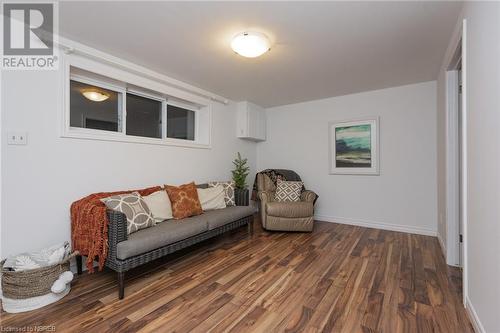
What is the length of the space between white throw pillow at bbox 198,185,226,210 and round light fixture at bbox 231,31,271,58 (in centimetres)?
184

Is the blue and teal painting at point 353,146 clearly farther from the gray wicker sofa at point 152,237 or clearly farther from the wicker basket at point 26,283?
the wicker basket at point 26,283

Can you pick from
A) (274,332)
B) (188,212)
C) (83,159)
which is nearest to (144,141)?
(83,159)

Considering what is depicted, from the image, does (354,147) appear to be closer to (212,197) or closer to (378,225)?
(378,225)

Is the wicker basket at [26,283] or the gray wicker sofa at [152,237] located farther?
the gray wicker sofa at [152,237]

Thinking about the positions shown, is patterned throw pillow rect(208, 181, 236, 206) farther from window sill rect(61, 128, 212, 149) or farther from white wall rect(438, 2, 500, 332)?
white wall rect(438, 2, 500, 332)

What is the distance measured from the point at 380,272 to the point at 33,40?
390 centimetres

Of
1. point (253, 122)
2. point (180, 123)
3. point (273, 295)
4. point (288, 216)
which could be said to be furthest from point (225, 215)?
point (253, 122)

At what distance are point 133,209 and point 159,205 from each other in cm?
38

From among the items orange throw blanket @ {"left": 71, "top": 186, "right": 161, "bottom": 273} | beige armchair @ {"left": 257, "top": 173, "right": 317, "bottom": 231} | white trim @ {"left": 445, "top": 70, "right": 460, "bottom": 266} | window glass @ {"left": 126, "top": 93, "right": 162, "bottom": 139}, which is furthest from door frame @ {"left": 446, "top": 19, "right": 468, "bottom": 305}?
window glass @ {"left": 126, "top": 93, "right": 162, "bottom": 139}

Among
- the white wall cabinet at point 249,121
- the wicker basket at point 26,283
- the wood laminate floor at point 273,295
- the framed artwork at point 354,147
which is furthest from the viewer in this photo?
the white wall cabinet at point 249,121

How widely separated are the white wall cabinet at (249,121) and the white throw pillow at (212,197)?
148 centimetres

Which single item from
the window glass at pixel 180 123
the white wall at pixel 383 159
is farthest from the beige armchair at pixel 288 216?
the window glass at pixel 180 123

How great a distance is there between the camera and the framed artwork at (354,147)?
3770 millimetres

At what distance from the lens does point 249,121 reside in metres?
4.43
